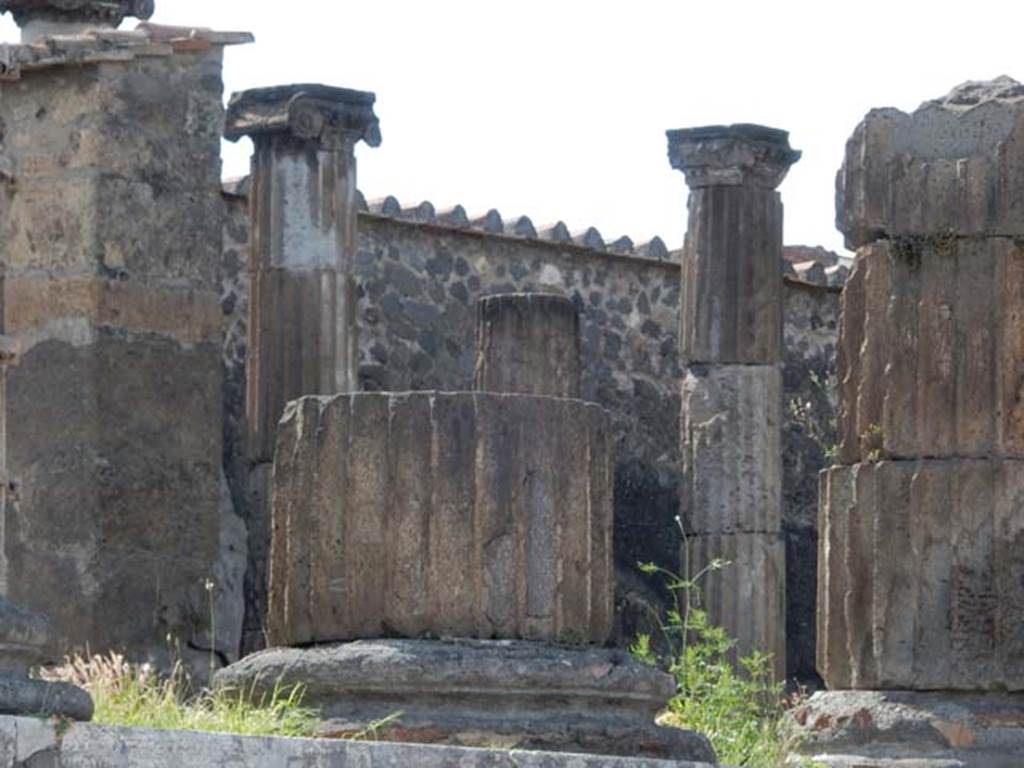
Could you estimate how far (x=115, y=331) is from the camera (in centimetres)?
1163

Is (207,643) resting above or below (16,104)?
below

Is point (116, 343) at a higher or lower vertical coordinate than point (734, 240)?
lower

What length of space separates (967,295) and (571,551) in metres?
1.68

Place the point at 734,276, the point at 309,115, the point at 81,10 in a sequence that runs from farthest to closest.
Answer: the point at 734,276 < the point at 309,115 < the point at 81,10

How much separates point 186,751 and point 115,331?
4816mm

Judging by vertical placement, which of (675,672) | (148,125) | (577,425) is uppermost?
(148,125)

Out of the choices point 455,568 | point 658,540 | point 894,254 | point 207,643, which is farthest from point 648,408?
point 455,568

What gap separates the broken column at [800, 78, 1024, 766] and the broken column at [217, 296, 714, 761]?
117cm

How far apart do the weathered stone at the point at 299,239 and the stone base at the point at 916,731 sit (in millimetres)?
5736

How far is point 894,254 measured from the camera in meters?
9.85

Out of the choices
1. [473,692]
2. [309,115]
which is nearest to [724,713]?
[473,692]

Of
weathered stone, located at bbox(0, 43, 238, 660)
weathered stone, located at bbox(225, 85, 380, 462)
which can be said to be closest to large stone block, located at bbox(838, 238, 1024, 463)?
weathered stone, located at bbox(0, 43, 238, 660)

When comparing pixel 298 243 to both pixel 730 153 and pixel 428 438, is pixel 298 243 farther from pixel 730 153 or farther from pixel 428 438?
pixel 428 438

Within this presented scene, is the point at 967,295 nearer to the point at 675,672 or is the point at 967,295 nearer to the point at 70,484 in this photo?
the point at 675,672
